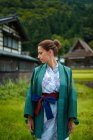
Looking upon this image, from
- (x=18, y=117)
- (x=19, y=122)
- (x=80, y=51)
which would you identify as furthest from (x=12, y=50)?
(x=80, y=51)

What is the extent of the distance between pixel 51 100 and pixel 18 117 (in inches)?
216

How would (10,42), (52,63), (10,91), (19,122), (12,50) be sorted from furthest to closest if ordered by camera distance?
(12,50) → (10,42) → (10,91) → (19,122) → (52,63)

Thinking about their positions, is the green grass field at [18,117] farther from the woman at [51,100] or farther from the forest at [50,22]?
the forest at [50,22]

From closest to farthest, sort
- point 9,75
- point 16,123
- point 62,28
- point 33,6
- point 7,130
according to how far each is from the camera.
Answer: point 7,130
point 16,123
point 9,75
point 62,28
point 33,6

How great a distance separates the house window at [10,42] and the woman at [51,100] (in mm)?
Answer: 22285

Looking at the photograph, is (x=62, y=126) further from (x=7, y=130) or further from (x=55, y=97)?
(x=7, y=130)

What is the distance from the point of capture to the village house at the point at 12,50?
23.1 m

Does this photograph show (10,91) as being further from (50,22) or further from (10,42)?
(50,22)

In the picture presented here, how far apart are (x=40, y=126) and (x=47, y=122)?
0.11m

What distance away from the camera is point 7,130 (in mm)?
8039

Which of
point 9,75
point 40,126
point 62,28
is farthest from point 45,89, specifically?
point 62,28

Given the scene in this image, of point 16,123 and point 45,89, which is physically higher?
point 45,89

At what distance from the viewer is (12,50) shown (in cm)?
2925

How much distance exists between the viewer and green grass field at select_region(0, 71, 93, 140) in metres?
7.81
